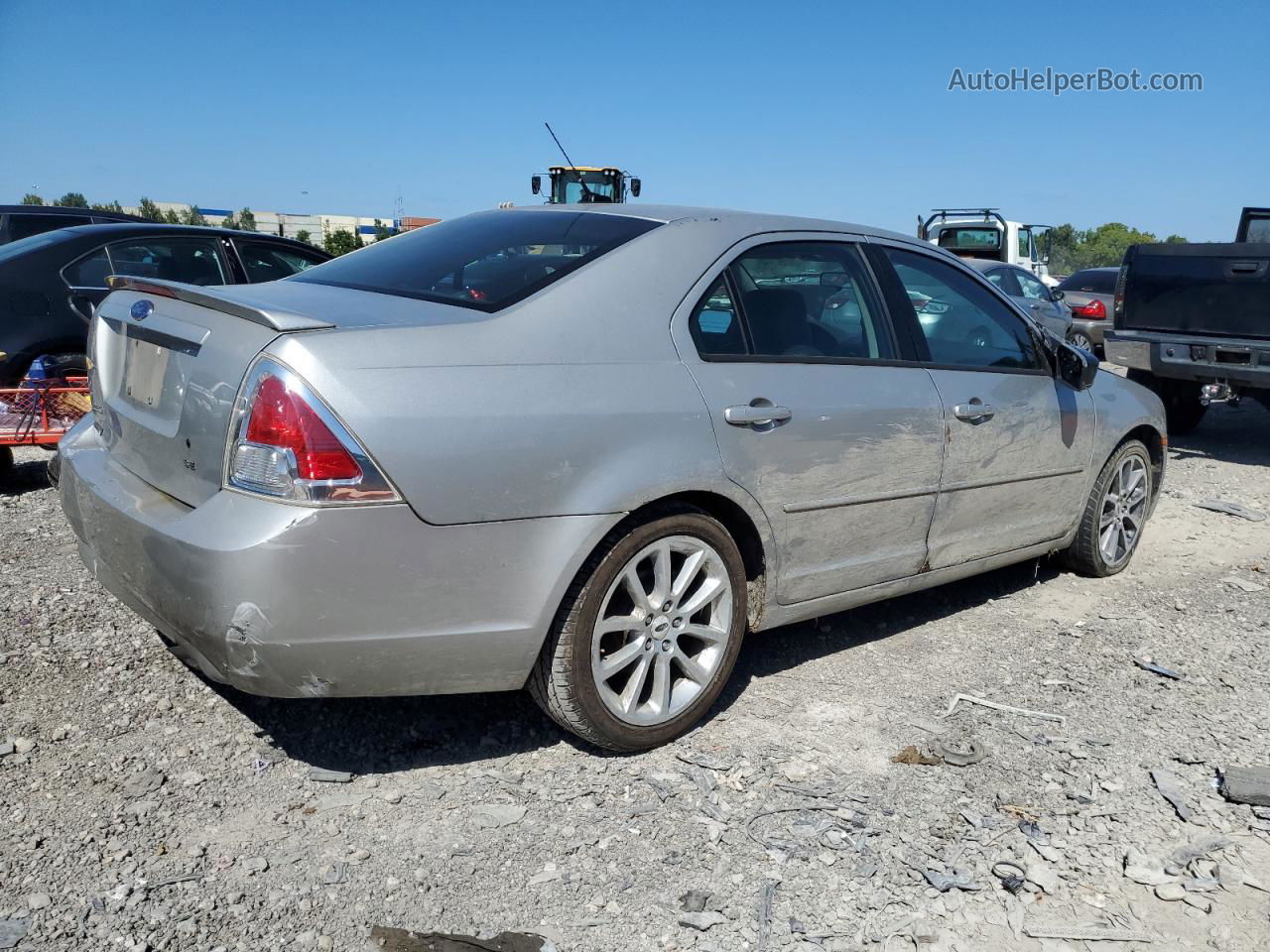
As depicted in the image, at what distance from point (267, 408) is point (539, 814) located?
1301mm

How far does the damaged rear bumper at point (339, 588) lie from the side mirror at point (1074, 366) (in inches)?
102

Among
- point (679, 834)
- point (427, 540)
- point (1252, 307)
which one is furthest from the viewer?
point (1252, 307)

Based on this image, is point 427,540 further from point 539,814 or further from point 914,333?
point 914,333

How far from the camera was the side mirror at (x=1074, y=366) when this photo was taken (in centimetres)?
461

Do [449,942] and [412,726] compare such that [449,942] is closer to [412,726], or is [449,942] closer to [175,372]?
[412,726]

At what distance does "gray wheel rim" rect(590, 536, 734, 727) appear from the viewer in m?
3.12

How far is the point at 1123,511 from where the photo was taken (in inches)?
208

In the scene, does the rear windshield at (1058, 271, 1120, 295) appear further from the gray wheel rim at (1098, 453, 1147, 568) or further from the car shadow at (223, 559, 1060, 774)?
the car shadow at (223, 559, 1060, 774)

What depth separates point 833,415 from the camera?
3525mm

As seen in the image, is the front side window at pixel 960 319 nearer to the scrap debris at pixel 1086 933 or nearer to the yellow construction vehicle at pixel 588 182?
the scrap debris at pixel 1086 933

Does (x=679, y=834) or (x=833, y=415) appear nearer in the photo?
(x=679, y=834)

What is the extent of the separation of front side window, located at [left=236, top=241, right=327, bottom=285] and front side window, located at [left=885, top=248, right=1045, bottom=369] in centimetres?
475

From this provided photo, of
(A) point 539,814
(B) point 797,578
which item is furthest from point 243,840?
(B) point 797,578

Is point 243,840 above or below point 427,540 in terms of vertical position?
below
